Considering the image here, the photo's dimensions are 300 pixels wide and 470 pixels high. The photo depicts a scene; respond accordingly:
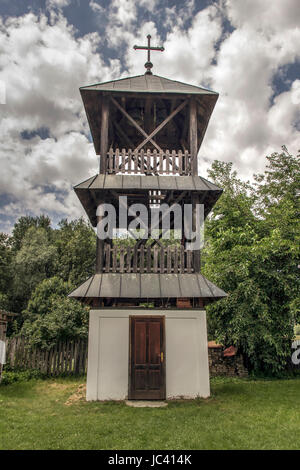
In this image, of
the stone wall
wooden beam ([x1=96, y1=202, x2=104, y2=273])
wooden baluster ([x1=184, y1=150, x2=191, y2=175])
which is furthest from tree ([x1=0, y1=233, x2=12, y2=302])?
wooden baluster ([x1=184, y1=150, x2=191, y2=175])

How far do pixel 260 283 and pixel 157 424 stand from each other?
27.1ft

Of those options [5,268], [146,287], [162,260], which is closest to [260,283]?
[162,260]

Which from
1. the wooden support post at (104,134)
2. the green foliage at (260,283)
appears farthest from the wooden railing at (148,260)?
the green foliage at (260,283)

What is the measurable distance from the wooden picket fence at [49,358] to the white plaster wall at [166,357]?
18.3ft

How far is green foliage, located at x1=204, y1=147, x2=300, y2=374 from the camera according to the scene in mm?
12398

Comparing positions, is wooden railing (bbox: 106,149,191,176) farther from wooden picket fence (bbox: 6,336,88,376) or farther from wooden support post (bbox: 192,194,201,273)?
wooden picket fence (bbox: 6,336,88,376)

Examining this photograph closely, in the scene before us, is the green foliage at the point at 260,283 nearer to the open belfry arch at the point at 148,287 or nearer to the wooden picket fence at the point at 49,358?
the open belfry arch at the point at 148,287

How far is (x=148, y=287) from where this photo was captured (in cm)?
828

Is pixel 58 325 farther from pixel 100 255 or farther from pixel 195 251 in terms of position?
pixel 195 251

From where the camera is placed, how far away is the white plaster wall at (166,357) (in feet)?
26.0

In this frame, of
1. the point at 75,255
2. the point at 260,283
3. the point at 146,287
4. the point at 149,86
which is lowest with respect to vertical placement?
the point at 146,287

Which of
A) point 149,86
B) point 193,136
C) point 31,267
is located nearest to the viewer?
point 193,136

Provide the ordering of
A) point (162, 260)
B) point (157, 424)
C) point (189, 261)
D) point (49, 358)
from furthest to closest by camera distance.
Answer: point (49, 358) → point (189, 261) → point (162, 260) → point (157, 424)

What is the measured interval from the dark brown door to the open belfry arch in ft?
0.08
